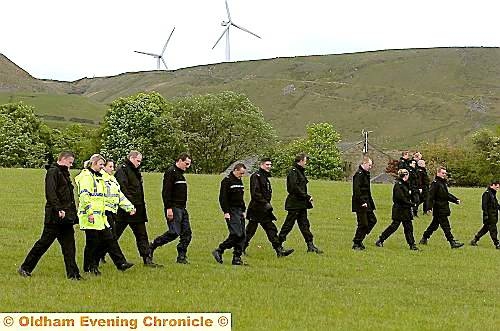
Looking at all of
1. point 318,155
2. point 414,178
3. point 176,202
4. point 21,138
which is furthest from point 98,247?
point 318,155

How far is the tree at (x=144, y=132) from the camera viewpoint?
6994cm

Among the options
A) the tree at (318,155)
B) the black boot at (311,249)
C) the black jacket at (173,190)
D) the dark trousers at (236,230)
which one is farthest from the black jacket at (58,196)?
the tree at (318,155)

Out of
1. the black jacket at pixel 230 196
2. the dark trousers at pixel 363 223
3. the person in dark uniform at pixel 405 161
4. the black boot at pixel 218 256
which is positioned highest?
the person in dark uniform at pixel 405 161

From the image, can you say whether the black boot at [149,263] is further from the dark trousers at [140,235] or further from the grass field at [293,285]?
the grass field at [293,285]

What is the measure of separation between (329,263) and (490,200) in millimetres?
6621

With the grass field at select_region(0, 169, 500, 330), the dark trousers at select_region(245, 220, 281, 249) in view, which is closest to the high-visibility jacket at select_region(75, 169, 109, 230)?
the grass field at select_region(0, 169, 500, 330)

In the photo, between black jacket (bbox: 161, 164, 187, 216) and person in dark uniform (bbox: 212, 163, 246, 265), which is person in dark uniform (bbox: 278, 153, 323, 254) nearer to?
person in dark uniform (bbox: 212, 163, 246, 265)

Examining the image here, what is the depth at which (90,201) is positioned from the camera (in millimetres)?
12172

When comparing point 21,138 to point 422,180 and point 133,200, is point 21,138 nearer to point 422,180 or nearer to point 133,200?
point 422,180

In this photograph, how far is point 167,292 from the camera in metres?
11.1

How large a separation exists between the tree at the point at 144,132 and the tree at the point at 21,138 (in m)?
7.42

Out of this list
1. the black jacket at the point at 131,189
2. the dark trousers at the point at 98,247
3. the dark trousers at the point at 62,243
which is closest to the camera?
the dark trousers at the point at 62,243

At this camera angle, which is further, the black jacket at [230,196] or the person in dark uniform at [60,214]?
the black jacket at [230,196]

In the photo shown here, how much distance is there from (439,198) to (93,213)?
10.1 metres
